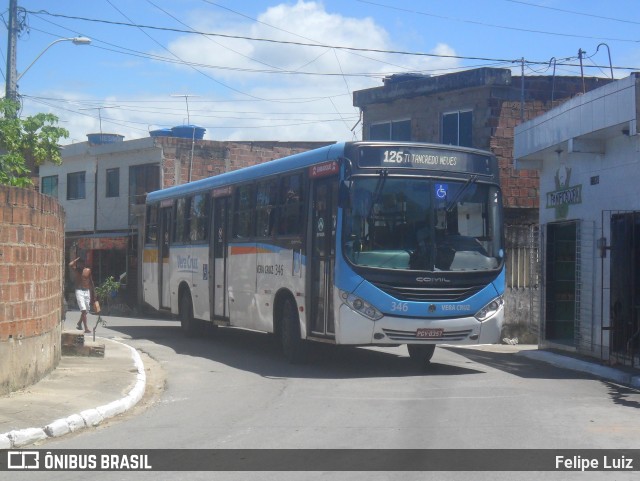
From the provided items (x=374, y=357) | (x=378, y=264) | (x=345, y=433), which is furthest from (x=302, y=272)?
(x=345, y=433)

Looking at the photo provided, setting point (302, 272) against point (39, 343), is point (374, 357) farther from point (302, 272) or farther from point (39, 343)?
point (39, 343)

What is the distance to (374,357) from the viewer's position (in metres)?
15.9

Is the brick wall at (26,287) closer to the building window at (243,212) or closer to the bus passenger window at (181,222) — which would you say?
the building window at (243,212)

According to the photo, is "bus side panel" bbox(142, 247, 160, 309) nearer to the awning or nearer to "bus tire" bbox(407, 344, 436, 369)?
"bus tire" bbox(407, 344, 436, 369)

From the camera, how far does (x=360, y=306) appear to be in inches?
488

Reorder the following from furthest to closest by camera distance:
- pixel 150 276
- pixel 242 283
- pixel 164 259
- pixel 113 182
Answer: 1. pixel 113 182
2. pixel 150 276
3. pixel 164 259
4. pixel 242 283

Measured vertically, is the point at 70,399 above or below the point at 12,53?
below

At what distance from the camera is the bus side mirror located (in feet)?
40.8

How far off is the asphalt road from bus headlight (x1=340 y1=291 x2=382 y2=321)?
3.24ft

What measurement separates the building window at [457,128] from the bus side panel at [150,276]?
932 cm

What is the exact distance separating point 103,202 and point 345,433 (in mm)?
30328

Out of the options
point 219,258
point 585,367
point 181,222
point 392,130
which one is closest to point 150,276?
point 181,222

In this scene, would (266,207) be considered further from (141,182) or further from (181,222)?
(141,182)

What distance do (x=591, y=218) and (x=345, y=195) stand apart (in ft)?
17.9
